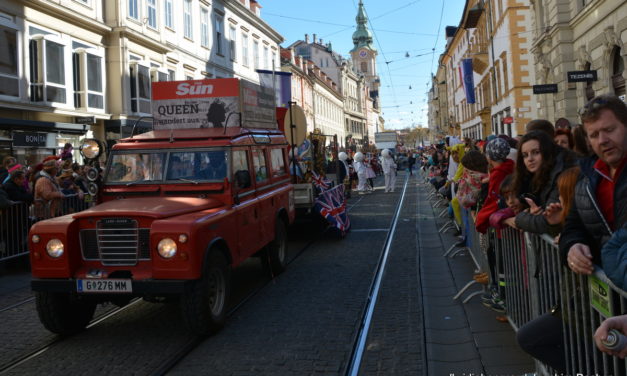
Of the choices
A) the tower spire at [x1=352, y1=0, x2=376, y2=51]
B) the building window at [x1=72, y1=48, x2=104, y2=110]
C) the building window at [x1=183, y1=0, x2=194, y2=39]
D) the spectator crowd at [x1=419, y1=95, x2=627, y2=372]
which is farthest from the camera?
the tower spire at [x1=352, y1=0, x2=376, y2=51]

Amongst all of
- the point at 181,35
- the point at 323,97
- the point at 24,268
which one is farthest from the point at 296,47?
the point at 24,268

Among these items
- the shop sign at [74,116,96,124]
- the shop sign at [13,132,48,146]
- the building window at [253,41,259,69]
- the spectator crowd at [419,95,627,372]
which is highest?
the building window at [253,41,259,69]

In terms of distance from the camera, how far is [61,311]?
211 inches

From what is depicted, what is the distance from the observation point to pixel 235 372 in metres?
4.41

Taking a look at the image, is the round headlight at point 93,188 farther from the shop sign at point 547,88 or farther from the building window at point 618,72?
the shop sign at point 547,88

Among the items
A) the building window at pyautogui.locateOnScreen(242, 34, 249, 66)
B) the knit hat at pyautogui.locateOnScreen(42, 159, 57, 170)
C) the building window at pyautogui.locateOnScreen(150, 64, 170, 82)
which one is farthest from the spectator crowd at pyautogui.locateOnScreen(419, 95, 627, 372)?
the building window at pyautogui.locateOnScreen(242, 34, 249, 66)

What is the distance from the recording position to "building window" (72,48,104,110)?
19.8 m

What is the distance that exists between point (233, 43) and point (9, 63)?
61.9 ft

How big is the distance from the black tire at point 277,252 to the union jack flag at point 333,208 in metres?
2.94

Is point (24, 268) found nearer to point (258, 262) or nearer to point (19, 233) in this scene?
point (19, 233)

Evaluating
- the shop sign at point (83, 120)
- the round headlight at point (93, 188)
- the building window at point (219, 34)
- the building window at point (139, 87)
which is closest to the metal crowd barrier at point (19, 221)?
the round headlight at point (93, 188)

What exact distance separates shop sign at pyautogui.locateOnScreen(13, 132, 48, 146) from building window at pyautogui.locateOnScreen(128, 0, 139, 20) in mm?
7753

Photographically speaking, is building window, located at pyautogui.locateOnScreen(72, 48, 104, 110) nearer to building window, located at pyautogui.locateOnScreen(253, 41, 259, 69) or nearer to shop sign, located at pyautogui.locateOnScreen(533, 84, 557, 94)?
shop sign, located at pyautogui.locateOnScreen(533, 84, 557, 94)

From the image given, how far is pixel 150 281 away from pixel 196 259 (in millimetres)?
502
